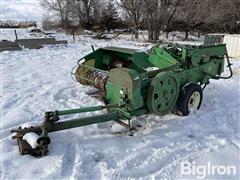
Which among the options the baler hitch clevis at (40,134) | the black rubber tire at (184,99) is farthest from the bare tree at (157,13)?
the baler hitch clevis at (40,134)

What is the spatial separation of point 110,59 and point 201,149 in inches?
117

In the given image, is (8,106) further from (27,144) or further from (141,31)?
(141,31)

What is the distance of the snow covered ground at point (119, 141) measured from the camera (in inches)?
128

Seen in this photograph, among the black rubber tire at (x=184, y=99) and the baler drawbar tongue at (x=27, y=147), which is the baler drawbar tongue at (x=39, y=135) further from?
the black rubber tire at (x=184, y=99)

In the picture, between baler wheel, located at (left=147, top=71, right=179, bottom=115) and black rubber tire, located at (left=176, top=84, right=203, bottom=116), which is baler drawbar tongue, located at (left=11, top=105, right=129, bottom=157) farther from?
black rubber tire, located at (left=176, top=84, right=203, bottom=116)

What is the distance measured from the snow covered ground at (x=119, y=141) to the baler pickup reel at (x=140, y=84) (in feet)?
0.77

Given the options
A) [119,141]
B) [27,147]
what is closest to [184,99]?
[119,141]

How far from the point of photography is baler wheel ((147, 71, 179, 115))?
163 inches

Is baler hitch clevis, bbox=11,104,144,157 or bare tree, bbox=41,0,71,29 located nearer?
baler hitch clevis, bbox=11,104,144,157

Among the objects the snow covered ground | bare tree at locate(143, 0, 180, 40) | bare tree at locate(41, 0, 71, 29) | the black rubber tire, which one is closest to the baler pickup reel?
the black rubber tire

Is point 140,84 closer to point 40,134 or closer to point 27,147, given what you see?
point 40,134

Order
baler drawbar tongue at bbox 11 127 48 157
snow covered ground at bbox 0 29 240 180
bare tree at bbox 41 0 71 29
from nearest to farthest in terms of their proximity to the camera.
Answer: snow covered ground at bbox 0 29 240 180
baler drawbar tongue at bbox 11 127 48 157
bare tree at bbox 41 0 71 29

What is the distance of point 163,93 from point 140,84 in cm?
47

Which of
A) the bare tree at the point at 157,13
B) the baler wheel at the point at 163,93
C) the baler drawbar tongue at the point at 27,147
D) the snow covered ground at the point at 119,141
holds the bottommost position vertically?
the snow covered ground at the point at 119,141
